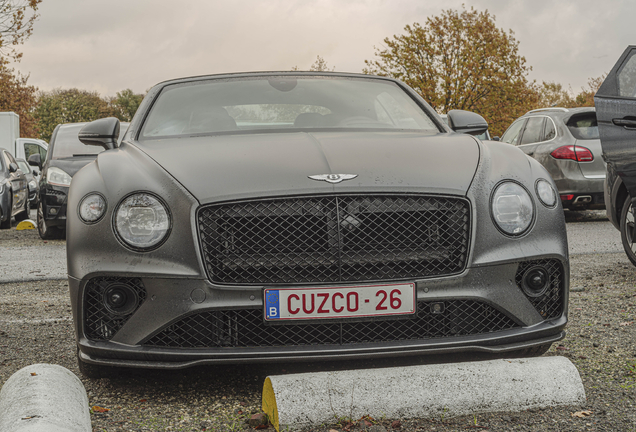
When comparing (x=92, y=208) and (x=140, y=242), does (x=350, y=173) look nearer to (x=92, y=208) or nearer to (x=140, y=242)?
(x=140, y=242)

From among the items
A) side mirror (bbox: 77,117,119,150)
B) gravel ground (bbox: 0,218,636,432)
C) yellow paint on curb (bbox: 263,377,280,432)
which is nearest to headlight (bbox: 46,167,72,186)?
gravel ground (bbox: 0,218,636,432)

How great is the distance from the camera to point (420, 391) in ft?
8.46

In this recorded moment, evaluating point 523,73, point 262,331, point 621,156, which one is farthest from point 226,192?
point 523,73

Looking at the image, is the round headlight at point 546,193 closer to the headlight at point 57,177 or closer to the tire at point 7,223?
the headlight at point 57,177

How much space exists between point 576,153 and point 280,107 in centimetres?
733

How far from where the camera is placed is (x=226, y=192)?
280 cm

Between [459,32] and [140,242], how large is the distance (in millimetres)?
36097

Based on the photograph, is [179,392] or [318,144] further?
[318,144]

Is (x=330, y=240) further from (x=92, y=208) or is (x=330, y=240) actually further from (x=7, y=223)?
(x=7, y=223)

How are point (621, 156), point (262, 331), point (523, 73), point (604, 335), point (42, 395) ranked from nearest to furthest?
point (42, 395) → point (262, 331) → point (604, 335) → point (621, 156) → point (523, 73)

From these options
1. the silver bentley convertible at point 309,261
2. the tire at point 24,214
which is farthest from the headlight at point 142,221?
the tire at point 24,214

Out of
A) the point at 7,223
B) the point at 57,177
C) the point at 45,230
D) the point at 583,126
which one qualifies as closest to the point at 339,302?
the point at 57,177

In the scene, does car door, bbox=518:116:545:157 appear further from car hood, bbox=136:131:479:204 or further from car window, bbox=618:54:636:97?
car hood, bbox=136:131:479:204

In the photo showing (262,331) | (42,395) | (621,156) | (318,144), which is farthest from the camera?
(621,156)
